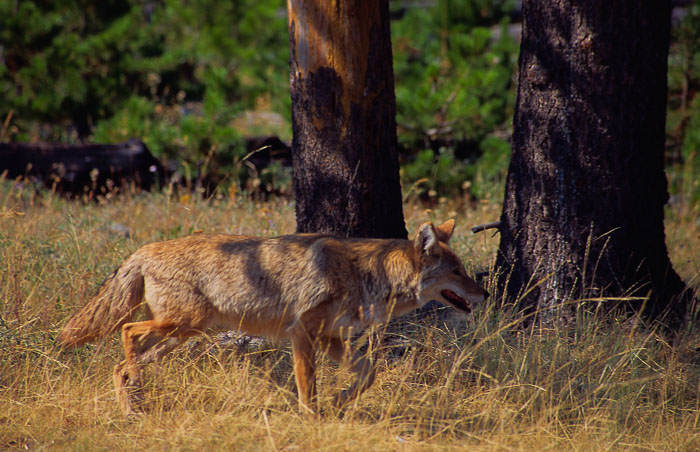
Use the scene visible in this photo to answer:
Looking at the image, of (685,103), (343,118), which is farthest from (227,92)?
(343,118)

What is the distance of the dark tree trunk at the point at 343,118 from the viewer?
566 centimetres

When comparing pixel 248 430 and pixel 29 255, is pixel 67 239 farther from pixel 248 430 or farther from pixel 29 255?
pixel 248 430

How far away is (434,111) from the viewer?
34.9 ft

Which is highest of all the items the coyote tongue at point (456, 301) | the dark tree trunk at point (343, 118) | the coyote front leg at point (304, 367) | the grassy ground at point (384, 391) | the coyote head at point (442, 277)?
the dark tree trunk at point (343, 118)

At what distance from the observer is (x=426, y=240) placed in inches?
184

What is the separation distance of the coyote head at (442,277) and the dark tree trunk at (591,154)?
3.00ft

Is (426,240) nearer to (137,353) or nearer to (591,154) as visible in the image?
(591,154)

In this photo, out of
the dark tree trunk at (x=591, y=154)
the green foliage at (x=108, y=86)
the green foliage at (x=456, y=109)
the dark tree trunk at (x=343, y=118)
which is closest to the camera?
the dark tree trunk at (x=591, y=154)

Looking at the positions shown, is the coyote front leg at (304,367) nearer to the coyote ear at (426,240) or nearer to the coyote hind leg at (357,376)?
the coyote hind leg at (357,376)

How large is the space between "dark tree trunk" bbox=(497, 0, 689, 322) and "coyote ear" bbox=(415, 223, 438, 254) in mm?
1210

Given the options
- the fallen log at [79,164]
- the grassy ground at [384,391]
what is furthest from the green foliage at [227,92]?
the grassy ground at [384,391]

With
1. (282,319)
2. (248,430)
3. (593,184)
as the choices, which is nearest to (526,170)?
(593,184)

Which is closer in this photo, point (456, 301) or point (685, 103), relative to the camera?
point (456, 301)

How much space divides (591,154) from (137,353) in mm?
3532
